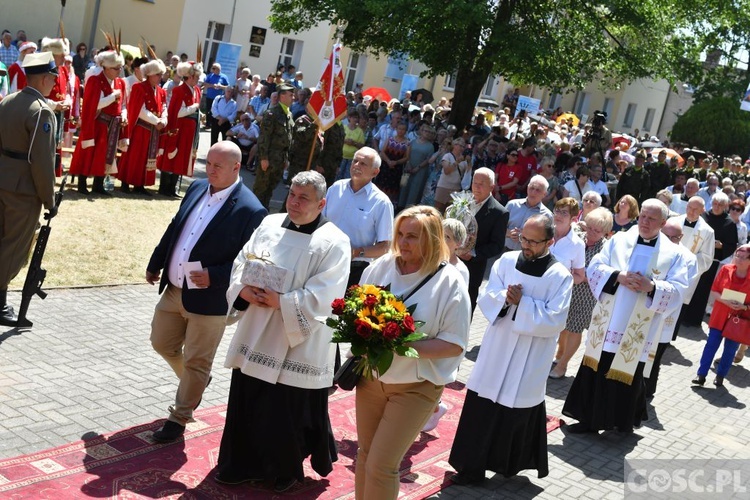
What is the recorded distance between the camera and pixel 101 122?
46.3ft

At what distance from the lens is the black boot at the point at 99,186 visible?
1453 cm

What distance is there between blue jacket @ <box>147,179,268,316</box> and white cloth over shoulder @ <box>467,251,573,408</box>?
6.26 feet

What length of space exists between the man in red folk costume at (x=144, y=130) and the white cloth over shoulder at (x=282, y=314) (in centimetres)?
887

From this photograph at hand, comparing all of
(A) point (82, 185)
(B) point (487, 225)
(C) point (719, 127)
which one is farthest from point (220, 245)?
(C) point (719, 127)

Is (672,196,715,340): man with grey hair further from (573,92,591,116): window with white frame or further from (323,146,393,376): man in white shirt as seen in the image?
(573,92,591,116): window with white frame

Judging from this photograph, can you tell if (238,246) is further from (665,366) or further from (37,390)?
(665,366)

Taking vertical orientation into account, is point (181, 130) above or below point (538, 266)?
below

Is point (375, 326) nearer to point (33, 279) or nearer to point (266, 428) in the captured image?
point (266, 428)

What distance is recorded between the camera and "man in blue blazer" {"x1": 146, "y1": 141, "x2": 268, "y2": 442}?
21.8 feet

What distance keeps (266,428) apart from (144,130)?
378 inches

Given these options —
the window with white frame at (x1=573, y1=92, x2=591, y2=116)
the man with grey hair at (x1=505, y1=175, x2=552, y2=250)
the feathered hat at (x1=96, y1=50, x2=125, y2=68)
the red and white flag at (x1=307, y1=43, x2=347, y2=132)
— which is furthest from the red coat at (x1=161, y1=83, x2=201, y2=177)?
the window with white frame at (x1=573, y1=92, x2=591, y2=116)

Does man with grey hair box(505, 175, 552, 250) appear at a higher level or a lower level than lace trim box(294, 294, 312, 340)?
higher

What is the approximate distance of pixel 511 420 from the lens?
7.20 meters

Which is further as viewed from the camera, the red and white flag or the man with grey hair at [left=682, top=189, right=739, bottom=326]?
the man with grey hair at [left=682, top=189, right=739, bottom=326]
